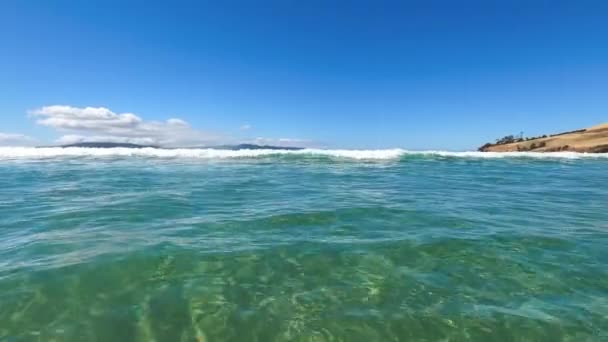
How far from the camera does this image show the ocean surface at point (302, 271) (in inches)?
149

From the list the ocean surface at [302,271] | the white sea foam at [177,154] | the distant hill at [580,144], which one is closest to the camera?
the ocean surface at [302,271]

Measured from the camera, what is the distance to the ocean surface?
3777 millimetres

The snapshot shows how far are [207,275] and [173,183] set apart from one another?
1013 centimetres

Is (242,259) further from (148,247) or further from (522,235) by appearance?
(522,235)

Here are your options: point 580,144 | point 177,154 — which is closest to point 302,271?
point 177,154

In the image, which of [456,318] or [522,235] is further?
[522,235]

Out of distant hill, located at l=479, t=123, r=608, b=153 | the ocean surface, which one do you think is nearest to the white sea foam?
distant hill, located at l=479, t=123, r=608, b=153

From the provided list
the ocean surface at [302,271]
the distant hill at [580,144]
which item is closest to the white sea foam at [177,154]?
the distant hill at [580,144]

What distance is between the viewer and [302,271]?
515 cm

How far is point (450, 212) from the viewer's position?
8.89m

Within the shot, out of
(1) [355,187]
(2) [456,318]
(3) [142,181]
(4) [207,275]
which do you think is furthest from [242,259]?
(3) [142,181]

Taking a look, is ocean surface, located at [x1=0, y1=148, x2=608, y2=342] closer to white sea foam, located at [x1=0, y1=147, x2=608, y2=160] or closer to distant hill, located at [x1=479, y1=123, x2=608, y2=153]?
white sea foam, located at [x1=0, y1=147, x2=608, y2=160]

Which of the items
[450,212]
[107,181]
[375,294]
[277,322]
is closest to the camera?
[277,322]

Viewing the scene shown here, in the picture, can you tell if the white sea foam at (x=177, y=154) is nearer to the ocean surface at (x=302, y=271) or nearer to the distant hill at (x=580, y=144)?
the distant hill at (x=580, y=144)
